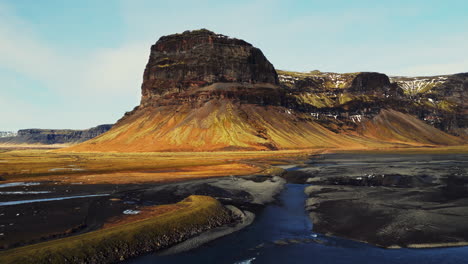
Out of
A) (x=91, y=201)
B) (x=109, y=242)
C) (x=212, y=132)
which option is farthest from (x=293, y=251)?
(x=212, y=132)

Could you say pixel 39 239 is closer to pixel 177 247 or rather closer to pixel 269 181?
pixel 177 247

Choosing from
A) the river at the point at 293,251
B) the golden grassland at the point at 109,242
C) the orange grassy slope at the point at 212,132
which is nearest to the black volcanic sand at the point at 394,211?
the river at the point at 293,251

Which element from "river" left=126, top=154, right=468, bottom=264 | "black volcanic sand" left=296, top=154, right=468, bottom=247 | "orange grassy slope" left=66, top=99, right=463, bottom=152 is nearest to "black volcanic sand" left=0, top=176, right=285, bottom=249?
"black volcanic sand" left=296, top=154, right=468, bottom=247

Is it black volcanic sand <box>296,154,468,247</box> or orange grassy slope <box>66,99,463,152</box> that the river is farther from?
orange grassy slope <box>66,99,463,152</box>

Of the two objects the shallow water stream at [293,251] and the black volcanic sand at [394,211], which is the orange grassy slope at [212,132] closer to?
the black volcanic sand at [394,211]

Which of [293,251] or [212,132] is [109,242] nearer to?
[293,251]

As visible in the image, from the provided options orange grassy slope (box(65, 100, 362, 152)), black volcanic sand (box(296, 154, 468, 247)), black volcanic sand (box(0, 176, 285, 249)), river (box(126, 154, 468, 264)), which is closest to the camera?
river (box(126, 154, 468, 264))

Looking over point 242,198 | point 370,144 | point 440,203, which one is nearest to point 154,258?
point 242,198
